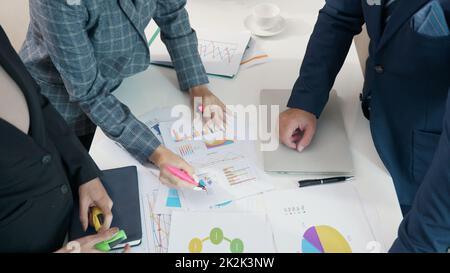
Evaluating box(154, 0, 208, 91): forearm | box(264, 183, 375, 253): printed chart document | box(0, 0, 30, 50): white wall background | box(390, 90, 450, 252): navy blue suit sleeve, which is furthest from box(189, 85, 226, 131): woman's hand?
box(0, 0, 30, 50): white wall background

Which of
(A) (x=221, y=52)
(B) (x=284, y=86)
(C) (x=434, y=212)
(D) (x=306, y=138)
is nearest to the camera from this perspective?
(C) (x=434, y=212)

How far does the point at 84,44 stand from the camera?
0.96 metres

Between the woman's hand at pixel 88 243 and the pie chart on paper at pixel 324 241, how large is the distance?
372 millimetres

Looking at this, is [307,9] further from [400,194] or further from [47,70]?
[47,70]

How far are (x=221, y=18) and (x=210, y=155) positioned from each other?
2.00 feet

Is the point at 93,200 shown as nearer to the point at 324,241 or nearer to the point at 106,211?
the point at 106,211

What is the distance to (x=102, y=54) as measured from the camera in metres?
1.08

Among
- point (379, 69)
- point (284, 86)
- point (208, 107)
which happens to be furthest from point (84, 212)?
point (379, 69)

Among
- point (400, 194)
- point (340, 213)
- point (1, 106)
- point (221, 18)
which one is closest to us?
point (1, 106)

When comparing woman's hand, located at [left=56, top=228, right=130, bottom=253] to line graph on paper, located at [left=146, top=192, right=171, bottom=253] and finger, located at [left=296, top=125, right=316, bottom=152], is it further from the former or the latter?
finger, located at [left=296, top=125, right=316, bottom=152]

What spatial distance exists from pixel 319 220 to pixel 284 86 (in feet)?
1.45

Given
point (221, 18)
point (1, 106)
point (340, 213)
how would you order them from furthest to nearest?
point (221, 18) < point (340, 213) < point (1, 106)

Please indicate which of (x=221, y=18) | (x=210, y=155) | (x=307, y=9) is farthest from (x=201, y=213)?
(x=307, y=9)
